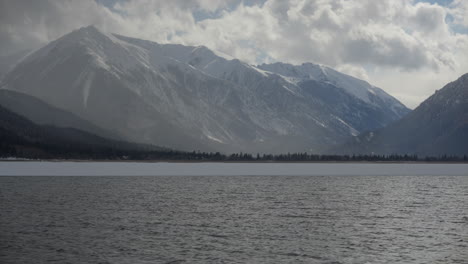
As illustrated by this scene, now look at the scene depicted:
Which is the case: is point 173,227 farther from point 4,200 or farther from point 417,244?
point 4,200

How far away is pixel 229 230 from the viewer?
62.3 metres

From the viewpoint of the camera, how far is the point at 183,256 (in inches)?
1857

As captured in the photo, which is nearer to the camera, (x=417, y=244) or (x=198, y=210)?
(x=417, y=244)

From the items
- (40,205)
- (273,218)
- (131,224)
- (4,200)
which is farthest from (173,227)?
(4,200)

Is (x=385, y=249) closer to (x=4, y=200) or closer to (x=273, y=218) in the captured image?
(x=273, y=218)

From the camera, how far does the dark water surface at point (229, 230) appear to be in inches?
1885

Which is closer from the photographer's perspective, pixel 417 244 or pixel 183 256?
pixel 183 256

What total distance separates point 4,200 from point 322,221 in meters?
57.2

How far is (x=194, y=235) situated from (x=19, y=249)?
1846cm

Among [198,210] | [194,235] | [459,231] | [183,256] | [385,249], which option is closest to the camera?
[183,256]

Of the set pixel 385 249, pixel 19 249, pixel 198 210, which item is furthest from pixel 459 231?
pixel 19 249

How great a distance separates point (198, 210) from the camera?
82.2 m

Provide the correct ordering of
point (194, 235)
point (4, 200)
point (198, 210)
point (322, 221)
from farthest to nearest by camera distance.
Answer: point (4, 200)
point (198, 210)
point (322, 221)
point (194, 235)

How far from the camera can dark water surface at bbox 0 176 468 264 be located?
47875 mm
